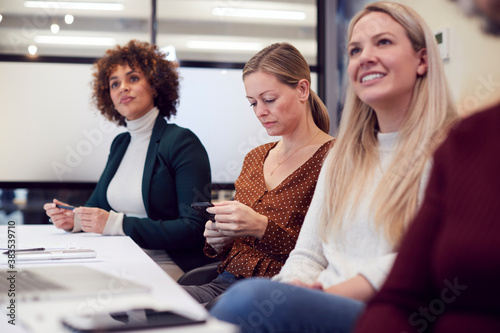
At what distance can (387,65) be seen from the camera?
1.33m

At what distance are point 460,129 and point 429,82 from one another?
20.1 inches

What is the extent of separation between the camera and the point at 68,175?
351 centimetres

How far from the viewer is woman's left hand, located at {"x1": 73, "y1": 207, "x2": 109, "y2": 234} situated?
81.3 inches

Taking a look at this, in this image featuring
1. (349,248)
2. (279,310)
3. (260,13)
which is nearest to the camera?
(279,310)

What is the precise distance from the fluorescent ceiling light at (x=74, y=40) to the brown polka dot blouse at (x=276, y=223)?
215 cm

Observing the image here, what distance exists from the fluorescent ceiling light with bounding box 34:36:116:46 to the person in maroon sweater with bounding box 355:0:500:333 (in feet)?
10.2

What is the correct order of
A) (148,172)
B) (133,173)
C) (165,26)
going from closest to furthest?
(148,172), (133,173), (165,26)

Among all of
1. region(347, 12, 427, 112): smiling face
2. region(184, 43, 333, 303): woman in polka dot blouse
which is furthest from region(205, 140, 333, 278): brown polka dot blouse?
region(347, 12, 427, 112): smiling face

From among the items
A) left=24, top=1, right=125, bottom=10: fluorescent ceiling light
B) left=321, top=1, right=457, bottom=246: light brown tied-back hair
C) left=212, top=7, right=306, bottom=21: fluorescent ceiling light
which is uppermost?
left=24, top=1, right=125, bottom=10: fluorescent ceiling light

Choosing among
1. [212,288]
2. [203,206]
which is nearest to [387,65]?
[203,206]

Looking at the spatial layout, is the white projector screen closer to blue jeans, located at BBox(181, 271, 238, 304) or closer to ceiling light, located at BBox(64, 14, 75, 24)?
ceiling light, located at BBox(64, 14, 75, 24)

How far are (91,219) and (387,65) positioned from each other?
1.30 metres

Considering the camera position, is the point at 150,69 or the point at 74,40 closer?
the point at 150,69

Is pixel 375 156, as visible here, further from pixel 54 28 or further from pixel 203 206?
pixel 54 28
